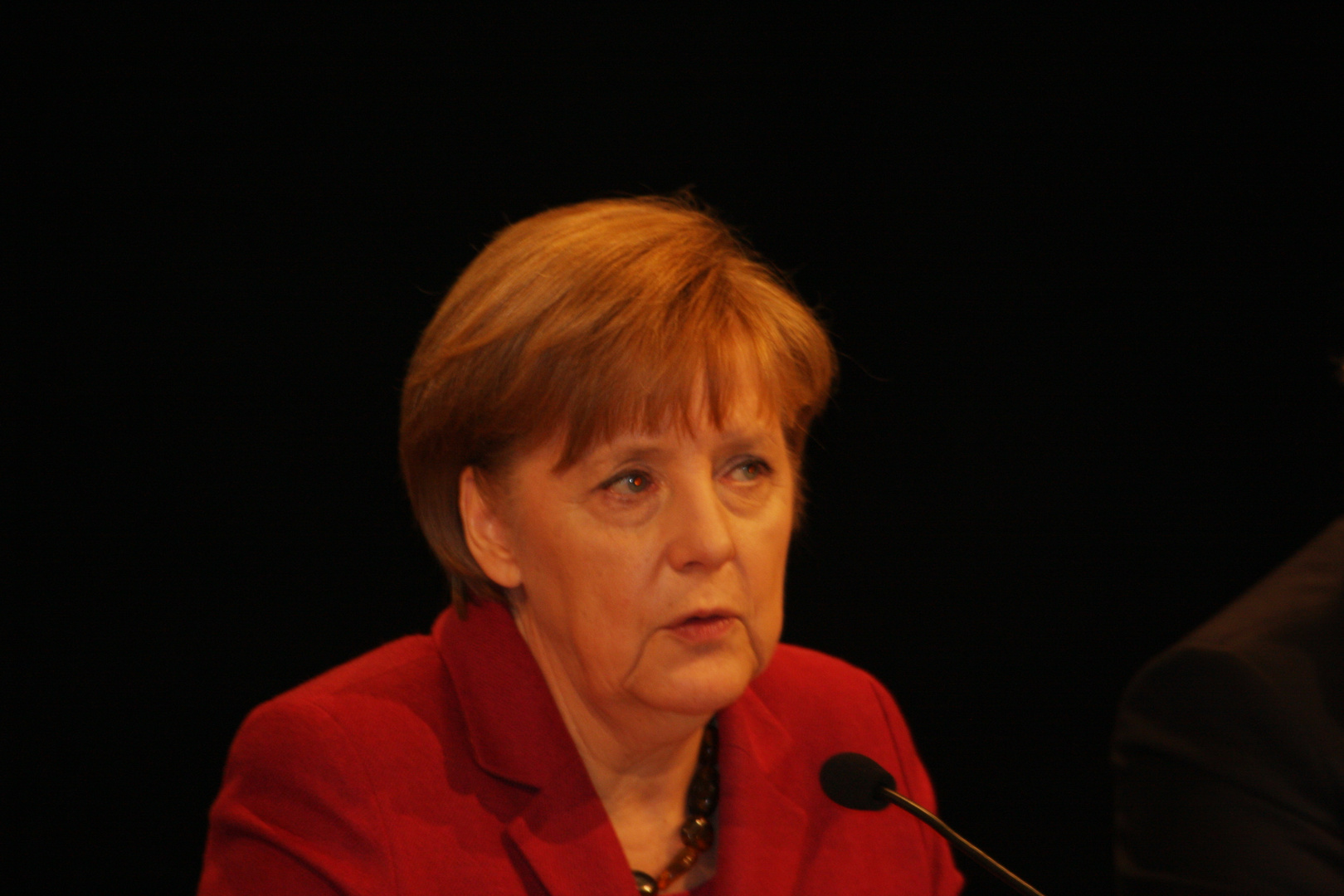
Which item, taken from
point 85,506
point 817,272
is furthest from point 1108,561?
point 85,506

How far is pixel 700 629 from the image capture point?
1446 mm

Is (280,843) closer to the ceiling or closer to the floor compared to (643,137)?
closer to the floor

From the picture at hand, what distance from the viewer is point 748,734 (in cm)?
172

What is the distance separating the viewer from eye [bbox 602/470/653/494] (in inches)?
57.0

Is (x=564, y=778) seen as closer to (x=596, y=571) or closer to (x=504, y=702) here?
(x=504, y=702)

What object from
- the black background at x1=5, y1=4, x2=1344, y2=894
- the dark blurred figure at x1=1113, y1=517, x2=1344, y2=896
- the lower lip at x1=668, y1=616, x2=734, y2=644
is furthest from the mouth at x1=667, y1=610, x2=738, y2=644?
the black background at x1=5, y1=4, x2=1344, y2=894

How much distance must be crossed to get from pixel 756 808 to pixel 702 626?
33 centimetres

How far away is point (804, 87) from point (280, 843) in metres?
1.81

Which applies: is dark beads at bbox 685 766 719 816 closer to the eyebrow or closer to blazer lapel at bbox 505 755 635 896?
blazer lapel at bbox 505 755 635 896

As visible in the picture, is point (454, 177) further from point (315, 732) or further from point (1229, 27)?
point (1229, 27)

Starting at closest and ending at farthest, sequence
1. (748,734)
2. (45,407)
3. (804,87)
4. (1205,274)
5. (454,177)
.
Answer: (748,734) < (45,407) < (454,177) < (804,87) < (1205,274)

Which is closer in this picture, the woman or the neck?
the woman

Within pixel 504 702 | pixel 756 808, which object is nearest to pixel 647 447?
pixel 504 702

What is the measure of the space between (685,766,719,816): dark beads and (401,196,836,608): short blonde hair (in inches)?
14.5
